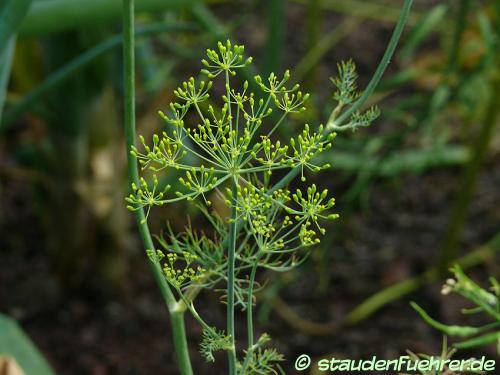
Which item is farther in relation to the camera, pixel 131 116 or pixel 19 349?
pixel 19 349

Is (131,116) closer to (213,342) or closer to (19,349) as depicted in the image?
(213,342)

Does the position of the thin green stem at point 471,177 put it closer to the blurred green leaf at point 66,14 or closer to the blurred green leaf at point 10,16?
the blurred green leaf at point 66,14

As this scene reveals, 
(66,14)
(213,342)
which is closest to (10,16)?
(66,14)

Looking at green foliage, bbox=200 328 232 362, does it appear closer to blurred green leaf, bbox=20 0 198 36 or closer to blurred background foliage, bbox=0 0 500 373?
blurred green leaf, bbox=20 0 198 36

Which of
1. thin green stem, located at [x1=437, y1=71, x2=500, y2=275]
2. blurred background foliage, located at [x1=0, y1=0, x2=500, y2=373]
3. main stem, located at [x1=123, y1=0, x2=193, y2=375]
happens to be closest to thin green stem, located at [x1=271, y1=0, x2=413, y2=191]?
main stem, located at [x1=123, y1=0, x2=193, y2=375]

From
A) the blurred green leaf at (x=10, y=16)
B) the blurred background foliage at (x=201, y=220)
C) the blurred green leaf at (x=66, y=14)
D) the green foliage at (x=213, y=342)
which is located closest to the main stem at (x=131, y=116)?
the green foliage at (x=213, y=342)

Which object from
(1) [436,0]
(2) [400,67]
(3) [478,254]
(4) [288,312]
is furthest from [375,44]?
(4) [288,312]

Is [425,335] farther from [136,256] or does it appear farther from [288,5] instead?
[288,5]
